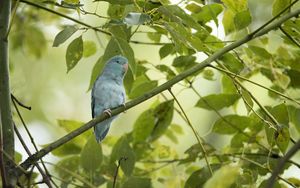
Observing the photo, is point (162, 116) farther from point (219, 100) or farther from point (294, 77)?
point (294, 77)

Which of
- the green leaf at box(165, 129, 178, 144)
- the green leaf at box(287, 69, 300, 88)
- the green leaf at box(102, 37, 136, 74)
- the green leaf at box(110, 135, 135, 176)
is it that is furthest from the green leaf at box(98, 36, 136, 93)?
the green leaf at box(165, 129, 178, 144)

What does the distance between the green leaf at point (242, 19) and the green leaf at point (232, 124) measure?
391 millimetres

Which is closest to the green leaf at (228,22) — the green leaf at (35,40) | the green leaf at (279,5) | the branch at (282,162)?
the green leaf at (279,5)

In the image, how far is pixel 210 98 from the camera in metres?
2.02

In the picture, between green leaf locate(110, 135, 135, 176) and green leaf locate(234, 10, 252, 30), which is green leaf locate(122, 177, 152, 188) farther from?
green leaf locate(234, 10, 252, 30)

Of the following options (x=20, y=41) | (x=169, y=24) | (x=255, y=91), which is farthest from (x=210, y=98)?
(x=255, y=91)

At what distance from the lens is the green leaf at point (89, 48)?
6.86 feet

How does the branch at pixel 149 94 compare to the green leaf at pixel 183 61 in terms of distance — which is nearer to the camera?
the branch at pixel 149 94

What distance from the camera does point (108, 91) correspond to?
94.9 inches

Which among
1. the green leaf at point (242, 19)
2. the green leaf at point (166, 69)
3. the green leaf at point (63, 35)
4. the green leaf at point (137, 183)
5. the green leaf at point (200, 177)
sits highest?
the green leaf at point (166, 69)

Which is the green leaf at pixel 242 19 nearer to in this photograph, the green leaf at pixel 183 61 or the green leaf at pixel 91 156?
the green leaf at pixel 183 61

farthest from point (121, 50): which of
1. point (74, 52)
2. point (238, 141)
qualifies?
point (238, 141)

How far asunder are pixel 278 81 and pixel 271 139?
18 cm

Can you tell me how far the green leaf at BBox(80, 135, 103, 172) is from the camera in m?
1.79
